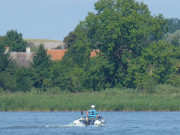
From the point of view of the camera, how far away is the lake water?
3897cm

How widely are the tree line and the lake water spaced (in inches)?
840

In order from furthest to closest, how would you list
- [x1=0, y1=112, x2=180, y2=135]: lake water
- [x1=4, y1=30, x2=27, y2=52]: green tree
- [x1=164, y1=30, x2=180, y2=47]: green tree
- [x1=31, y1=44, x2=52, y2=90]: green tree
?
[x1=4, y1=30, x2=27, y2=52]: green tree < [x1=164, y1=30, x2=180, y2=47]: green tree < [x1=31, y1=44, x2=52, y2=90]: green tree < [x1=0, y1=112, x2=180, y2=135]: lake water

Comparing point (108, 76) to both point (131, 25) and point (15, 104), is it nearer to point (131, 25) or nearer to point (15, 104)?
point (131, 25)

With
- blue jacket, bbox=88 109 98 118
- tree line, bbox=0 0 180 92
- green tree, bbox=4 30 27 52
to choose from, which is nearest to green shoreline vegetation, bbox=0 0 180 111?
tree line, bbox=0 0 180 92

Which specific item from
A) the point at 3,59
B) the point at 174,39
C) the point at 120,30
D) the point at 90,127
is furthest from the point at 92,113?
the point at 174,39

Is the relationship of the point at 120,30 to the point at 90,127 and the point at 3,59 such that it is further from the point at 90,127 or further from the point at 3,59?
the point at 90,127

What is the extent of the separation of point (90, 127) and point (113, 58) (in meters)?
35.7

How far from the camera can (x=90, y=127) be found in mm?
41688

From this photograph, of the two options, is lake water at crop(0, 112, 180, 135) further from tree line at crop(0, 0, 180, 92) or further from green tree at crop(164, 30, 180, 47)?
green tree at crop(164, 30, 180, 47)

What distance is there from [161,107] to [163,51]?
72.9ft

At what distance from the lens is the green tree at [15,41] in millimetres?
131000

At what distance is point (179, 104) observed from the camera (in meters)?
55.1

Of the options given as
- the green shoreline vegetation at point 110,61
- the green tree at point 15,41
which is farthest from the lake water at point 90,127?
the green tree at point 15,41

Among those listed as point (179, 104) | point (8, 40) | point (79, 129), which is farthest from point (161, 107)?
point (8, 40)
